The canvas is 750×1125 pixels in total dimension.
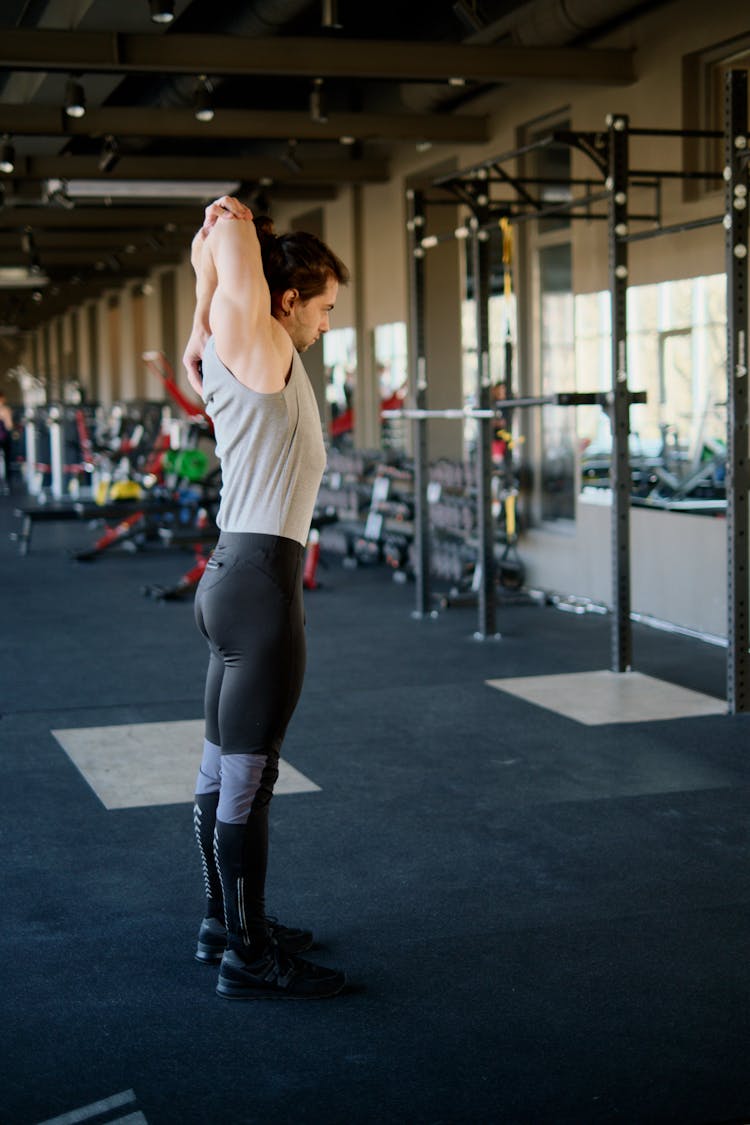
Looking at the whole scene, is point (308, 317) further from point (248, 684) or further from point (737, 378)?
Result: point (737, 378)

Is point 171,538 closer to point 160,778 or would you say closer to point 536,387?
point 536,387

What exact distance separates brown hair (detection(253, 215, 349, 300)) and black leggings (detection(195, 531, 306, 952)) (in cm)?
47

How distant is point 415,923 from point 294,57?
4.83 meters

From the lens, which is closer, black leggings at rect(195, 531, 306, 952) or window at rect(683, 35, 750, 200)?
black leggings at rect(195, 531, 306, 952)

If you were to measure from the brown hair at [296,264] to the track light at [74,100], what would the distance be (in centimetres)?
491

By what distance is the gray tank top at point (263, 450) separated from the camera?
95.6 inches

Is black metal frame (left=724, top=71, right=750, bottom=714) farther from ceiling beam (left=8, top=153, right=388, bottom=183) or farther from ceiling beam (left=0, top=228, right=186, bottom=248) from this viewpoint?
ceiling beam (left=0, top=228, right=186, bottom=248)

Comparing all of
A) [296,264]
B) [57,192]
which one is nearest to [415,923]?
[296,264]

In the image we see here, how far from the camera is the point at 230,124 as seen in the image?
8.39 metres

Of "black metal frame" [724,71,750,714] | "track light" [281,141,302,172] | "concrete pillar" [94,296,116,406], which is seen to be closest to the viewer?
"black metal frame" [724,71,750,714]

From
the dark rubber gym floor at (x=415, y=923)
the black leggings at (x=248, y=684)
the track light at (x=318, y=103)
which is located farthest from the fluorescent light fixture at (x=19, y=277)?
the black leggings at (x=248, y=684)

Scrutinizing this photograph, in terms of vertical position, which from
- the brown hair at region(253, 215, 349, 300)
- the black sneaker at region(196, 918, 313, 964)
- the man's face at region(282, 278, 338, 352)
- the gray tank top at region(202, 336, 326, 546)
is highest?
the brown hair at region(253, 215, 349, 300)

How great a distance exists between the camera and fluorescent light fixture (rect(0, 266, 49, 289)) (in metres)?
18.0

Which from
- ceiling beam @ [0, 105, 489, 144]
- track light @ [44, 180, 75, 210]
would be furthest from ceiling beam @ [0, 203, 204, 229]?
ceiling beam @ [0, 105, 489, 144]
